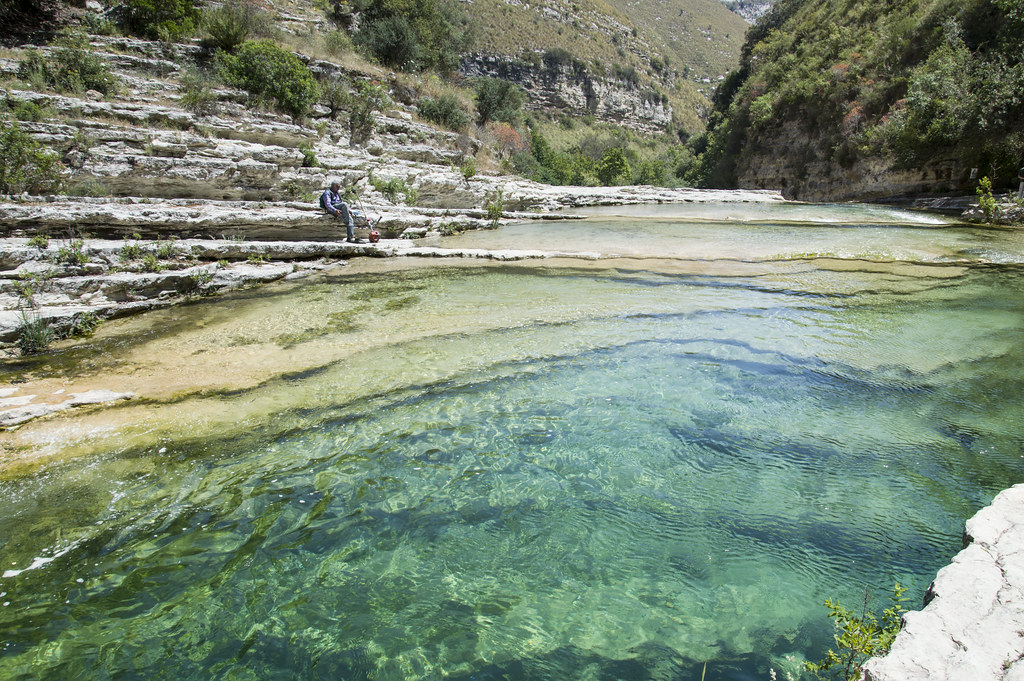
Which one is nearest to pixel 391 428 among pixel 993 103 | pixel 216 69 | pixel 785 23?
pixel 216 69

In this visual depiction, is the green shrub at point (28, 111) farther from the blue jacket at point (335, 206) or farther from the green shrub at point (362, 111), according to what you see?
the green shrub at point (362, 111)

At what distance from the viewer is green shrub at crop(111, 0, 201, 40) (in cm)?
1695

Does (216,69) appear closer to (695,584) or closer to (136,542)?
(136,542)

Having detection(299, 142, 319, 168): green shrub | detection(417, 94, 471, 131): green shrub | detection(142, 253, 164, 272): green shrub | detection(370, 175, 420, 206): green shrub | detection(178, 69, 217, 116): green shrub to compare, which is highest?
detection(417, 94, 471, 131): green shrub

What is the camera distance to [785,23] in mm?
45688

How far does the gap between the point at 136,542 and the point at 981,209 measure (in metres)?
21.0

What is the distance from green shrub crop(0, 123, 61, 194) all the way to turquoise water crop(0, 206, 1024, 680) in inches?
217

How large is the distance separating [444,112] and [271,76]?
32.2ft

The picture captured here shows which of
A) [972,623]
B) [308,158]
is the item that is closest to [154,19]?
[308,158]

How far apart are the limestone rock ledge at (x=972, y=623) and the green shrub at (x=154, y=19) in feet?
76.0

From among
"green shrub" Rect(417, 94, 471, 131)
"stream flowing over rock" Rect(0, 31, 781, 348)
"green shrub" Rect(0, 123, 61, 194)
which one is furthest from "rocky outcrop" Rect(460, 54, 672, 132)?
"green shrub" Rect(0, 123, 61, 194)

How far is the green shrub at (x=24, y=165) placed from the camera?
8.38 meters

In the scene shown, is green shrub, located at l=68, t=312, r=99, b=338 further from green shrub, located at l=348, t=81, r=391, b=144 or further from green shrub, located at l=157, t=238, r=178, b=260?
green shrub, located at l=348, t=81, r=391, b=144

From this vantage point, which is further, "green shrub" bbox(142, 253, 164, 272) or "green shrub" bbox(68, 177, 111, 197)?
"green shrub" bbox(68, 177, 111, 197)
